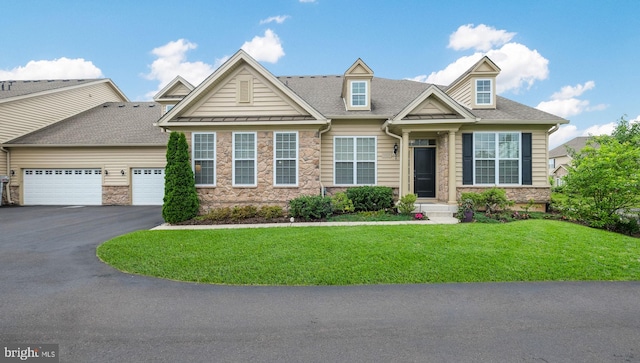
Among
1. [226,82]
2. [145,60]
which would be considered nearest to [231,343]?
[226,82]

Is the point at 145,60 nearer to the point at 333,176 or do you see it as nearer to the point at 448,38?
the point at 333,176

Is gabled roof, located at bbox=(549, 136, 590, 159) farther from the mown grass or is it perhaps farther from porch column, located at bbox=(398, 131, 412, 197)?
the mown grass

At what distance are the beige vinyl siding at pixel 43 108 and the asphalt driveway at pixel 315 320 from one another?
55.6 feet

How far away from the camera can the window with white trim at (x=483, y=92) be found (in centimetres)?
1288

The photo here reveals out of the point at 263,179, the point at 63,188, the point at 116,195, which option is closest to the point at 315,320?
the point at 263,179

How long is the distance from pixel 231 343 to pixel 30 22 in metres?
22.5

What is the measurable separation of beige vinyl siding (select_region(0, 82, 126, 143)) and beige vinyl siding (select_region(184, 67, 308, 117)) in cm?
1324

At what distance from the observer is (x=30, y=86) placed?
1966 cm

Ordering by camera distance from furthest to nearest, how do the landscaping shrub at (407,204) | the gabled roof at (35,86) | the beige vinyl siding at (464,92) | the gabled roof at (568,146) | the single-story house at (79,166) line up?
the gabled roof at (568,146) → the gabled roof at (35,86) → the single-story house at (79,166) → the beige vinyl siding at (464,92) → the landscaping shrub at (407,204)

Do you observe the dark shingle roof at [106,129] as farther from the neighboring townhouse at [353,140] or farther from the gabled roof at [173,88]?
the neighboring townhouse at [353,140]

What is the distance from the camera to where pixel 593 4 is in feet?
43.4

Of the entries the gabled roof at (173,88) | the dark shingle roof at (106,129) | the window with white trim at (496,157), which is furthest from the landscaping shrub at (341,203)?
the gabled roof at (173,88)

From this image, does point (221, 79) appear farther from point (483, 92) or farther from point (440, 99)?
point (483, 92)

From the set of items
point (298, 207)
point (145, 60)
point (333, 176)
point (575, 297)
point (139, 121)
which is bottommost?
point (575, 297)
